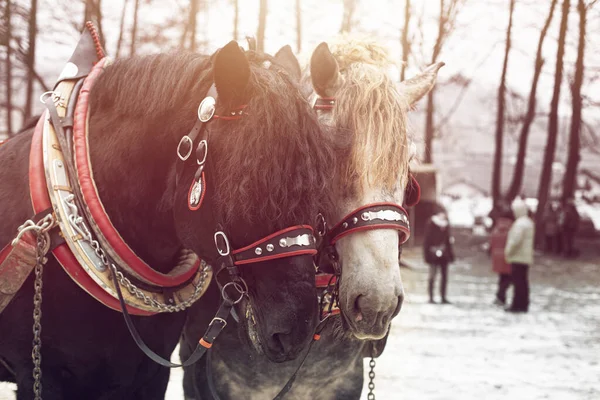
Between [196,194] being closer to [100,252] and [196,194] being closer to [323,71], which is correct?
[100,252]

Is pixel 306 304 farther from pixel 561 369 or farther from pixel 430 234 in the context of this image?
pixel 430 234

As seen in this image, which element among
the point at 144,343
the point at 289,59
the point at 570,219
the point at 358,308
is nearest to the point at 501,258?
the point at 570,219

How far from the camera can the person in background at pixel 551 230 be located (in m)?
18.5

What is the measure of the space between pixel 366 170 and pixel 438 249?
355 inches

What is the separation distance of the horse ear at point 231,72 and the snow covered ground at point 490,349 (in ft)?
4.85

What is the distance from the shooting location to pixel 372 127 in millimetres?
2604

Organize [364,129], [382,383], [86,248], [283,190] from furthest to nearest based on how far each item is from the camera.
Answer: [382,383] → [364,129] → [86,248] → [283,190]

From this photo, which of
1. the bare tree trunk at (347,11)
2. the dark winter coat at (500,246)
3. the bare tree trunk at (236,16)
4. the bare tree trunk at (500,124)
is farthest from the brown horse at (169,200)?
the bare tree trunk at (500,124)

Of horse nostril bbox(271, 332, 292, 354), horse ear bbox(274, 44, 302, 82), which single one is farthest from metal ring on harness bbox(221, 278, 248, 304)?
horse ear bbox(274, 44, 302, 82)

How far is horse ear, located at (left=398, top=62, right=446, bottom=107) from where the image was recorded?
10.0 feet

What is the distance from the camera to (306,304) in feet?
6.39

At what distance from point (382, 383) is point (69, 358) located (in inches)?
170

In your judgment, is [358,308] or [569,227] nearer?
[358,308]

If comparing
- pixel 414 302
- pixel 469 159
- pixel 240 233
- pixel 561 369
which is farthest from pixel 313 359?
pixel 469 159
